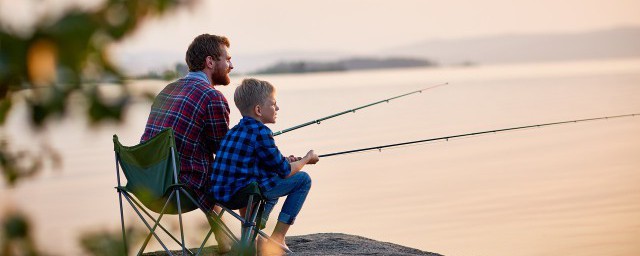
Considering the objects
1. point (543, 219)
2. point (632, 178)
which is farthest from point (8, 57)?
point (632, 178)

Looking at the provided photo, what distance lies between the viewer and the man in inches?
165

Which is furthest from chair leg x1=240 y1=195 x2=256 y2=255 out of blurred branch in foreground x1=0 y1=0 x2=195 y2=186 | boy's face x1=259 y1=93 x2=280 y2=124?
blurred branch in foreground x1=0 y1=0 x2=195 y2=186

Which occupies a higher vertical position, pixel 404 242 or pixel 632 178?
pixel 632 178

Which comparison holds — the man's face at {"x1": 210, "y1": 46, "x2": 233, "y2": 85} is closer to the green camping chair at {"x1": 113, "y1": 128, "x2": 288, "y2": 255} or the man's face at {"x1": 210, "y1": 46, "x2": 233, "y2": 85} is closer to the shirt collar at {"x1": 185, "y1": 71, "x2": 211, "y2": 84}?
the shirt collar at {"x1": 185, "y1": 71, "x2": 211, "y2": 84}

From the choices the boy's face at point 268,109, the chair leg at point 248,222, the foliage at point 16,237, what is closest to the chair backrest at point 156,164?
the chair leg at point 248,222

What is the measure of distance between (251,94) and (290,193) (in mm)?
435

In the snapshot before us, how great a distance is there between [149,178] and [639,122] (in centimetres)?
1370

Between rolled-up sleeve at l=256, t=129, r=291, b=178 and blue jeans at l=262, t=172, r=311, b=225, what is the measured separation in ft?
0.18

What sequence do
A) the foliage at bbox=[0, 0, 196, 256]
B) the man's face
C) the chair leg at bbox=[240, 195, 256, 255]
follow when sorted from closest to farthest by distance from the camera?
the foliage at bbox=[0, 0, 196, 256], the chair leg at bbox=[240, 195, 256, 255], the man's face

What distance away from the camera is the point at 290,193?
4.27 m

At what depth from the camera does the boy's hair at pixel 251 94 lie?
160 inches

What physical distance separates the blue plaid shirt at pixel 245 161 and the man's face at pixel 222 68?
0.37 m

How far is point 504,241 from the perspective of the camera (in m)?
6.43

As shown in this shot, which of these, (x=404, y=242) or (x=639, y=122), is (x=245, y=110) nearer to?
(x=404, y=242)
